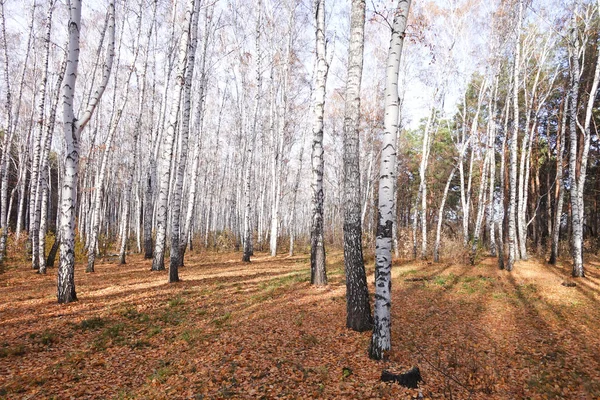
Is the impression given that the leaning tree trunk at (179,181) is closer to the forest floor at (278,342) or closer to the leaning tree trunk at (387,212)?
the forest floor at (278,342)

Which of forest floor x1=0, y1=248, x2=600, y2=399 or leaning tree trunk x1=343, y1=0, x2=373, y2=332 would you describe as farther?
leaning tree trunk x1=343, y1=0, x2=373, y2=332

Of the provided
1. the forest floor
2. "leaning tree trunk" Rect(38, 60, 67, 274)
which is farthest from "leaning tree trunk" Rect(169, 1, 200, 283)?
"leaning tree trunk" Rect(38, 60, 67, 274)

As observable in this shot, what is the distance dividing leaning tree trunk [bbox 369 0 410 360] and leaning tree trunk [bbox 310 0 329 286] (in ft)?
14.0

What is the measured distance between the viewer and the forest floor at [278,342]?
3.89 metres

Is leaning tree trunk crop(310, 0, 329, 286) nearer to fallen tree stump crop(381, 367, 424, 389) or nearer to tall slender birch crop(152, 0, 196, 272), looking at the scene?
tall slender birch crop(152, 0, 196, 272)

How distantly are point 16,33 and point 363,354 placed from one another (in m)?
23.6

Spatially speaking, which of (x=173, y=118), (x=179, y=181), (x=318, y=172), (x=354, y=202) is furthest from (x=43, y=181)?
(x=354, y=202)

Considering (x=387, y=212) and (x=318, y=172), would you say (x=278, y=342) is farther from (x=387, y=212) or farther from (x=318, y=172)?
(x=318, y=172)

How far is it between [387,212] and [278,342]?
2.90 metres

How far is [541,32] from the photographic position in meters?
14.9

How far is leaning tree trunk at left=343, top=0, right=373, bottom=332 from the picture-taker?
217 inches

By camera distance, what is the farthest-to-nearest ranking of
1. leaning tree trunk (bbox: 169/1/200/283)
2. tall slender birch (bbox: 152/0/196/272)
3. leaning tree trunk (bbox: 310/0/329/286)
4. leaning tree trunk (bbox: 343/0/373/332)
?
leaning tree trunk (bbox: 169/1/200/283) → tall slender birch (bbox: 152/0/196/272) → leaning tree trunk (bbox: 310/0/329/286) → leaning tree trunk (bbox: 343/0/373/332)

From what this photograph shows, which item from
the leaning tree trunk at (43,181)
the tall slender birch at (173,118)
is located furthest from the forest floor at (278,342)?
the tall slender birch at (173,118)

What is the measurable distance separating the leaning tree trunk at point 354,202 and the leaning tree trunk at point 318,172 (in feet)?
9.48
